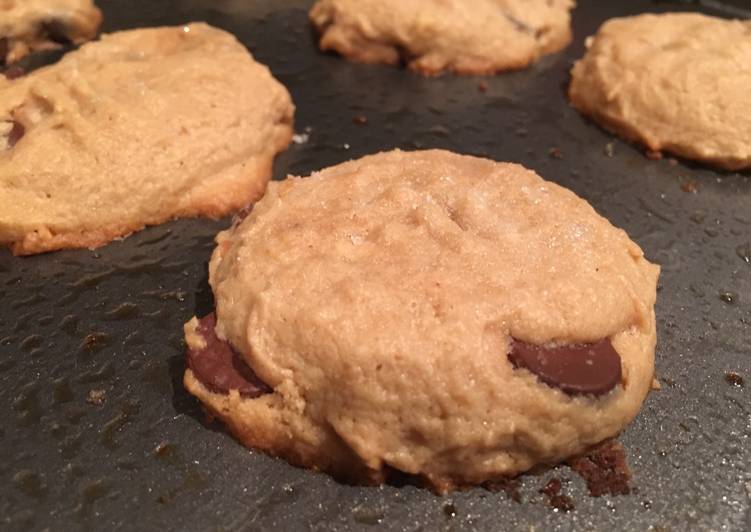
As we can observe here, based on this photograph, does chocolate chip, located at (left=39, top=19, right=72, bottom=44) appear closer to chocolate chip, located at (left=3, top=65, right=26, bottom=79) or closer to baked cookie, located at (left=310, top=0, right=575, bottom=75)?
chocolate chip, located at (left=3, top=65, right=26, bottom=79)

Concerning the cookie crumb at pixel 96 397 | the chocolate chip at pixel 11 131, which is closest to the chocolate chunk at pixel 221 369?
the cookie crumb at pixel 96 397

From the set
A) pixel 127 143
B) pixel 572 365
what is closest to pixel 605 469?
pixel 572 365

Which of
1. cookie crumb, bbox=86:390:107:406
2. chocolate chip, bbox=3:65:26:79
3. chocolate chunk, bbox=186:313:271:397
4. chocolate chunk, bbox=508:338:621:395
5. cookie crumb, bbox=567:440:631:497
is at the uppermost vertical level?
chocolate chip, bbox=3:65:26:79

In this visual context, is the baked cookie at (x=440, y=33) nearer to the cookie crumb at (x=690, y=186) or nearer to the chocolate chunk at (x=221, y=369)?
the cookie crumb at (x=690, y=186)

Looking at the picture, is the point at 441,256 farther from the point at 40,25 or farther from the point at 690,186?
the point at 40,25

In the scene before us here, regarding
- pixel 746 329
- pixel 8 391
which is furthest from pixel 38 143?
pixel 746 329

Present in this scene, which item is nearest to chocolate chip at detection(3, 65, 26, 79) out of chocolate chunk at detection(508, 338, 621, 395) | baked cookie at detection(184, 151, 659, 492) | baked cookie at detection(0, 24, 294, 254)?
baked cookie at detection(0, 24, 294, 254)
